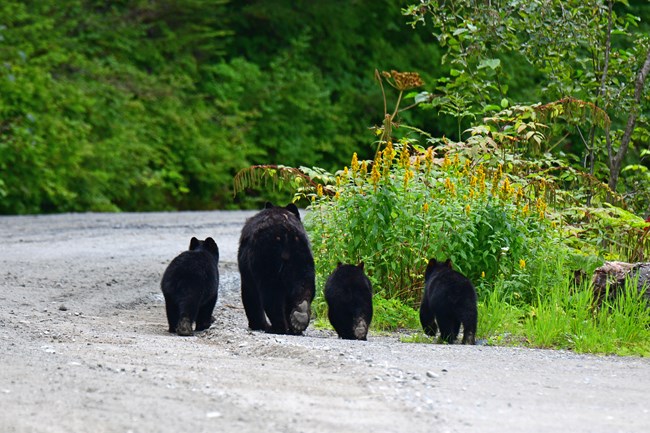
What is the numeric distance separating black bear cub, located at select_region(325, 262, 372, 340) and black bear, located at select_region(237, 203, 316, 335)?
0.69 feet

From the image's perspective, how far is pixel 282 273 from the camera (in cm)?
982

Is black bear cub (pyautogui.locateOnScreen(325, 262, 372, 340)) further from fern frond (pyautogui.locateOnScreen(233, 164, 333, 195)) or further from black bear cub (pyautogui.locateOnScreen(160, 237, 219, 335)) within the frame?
fern frond (pyautogui.locateOnScreen(233, 164, 333, 195))

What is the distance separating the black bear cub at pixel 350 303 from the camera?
9.63 metres

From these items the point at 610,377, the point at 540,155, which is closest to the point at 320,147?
the point at 540,155

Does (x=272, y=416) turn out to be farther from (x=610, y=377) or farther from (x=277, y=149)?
(x=277, y=149)

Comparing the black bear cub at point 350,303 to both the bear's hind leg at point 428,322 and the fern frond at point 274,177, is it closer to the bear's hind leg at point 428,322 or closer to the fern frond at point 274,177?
the bear's hind leg at point 428,322

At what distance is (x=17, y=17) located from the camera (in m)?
26.5

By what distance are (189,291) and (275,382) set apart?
2940 millimetres

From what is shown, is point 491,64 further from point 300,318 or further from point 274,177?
point 300,318

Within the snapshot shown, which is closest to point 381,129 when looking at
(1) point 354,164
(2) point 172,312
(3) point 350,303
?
(1) point 354,164

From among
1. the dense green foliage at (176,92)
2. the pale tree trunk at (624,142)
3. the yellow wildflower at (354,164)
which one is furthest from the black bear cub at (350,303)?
the dense green foliage at (176,92)

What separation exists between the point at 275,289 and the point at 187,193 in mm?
20597

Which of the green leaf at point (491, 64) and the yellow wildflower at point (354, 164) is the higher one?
the green leaf at point (491, 64)

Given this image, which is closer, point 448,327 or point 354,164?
point 448,327
